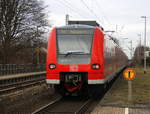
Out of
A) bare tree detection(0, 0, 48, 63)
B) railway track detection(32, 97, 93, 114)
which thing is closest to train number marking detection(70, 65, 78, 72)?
railway track detection(32, 97, 93, 114)

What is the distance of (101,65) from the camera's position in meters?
11.1

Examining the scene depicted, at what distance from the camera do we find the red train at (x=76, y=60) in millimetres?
10969

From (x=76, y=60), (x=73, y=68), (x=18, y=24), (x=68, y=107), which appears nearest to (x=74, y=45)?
(x=76, y=60)

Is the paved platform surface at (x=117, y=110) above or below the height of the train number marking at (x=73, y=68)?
below

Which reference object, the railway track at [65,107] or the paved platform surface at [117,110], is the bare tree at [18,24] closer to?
the railway track at [65,107]

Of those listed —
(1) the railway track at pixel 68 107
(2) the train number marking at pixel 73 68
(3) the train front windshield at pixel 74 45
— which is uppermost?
(3) the train front windshield at pixel 74 45

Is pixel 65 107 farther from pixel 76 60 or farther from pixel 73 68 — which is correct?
pixel 76 60

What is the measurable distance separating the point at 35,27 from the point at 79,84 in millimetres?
21938

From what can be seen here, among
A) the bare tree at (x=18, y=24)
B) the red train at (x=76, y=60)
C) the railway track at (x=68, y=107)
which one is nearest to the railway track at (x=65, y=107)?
the railway track at (x=68, y=107)

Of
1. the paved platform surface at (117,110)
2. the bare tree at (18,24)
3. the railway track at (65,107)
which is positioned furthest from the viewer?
the bare tree at (18,24)

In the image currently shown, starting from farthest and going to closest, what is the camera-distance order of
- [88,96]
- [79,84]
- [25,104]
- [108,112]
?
[88,96] → [79,84] → [25,104] → [108,112]

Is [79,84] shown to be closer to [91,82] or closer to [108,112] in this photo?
[91,82]

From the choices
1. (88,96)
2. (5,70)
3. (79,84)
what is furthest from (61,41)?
(5,70)

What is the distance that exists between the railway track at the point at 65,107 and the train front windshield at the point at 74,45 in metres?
1.53
